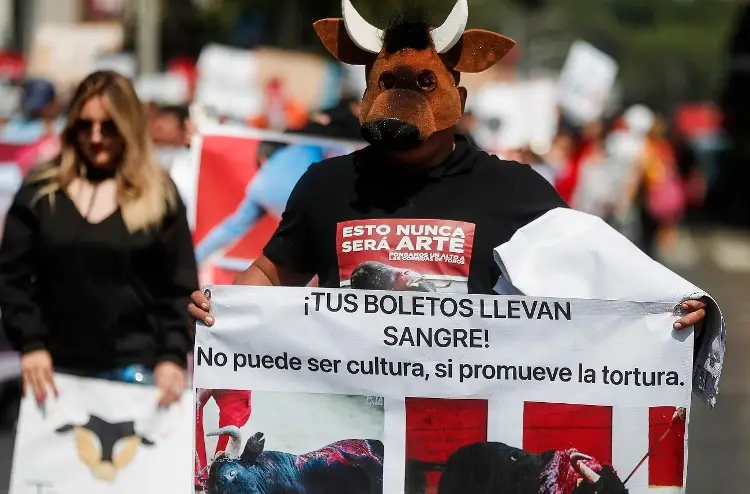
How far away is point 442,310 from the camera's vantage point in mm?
3816

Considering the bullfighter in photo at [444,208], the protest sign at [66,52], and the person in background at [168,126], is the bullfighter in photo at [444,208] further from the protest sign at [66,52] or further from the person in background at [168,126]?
the protest sign at [66,52]

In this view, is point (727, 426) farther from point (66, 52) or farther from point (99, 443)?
point (66, 52)

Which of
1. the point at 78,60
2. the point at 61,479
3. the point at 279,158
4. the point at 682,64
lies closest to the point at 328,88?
the point at 78,60

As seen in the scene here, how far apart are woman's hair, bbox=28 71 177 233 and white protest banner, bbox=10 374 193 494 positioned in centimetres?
62

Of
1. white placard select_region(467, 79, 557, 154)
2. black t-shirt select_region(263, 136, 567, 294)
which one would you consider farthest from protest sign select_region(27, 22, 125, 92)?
black t-shirt select_region(263, 136, 567, 294)

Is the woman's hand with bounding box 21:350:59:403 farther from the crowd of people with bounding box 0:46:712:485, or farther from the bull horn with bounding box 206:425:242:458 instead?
the bull horn with bounding box 206:425:242:458

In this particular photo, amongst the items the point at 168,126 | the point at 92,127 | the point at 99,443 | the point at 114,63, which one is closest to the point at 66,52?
the point at 114,63

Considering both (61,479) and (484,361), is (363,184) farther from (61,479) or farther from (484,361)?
(61,479)

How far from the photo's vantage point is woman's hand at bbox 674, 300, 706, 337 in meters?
3.80

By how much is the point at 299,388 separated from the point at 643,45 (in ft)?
323

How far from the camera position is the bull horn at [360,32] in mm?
4250

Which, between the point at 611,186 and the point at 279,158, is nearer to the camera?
the point at 279,158

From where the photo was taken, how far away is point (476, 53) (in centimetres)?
432

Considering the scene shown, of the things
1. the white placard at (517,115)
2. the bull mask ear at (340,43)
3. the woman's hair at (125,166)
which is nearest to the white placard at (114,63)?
the white placard at (517,115)
